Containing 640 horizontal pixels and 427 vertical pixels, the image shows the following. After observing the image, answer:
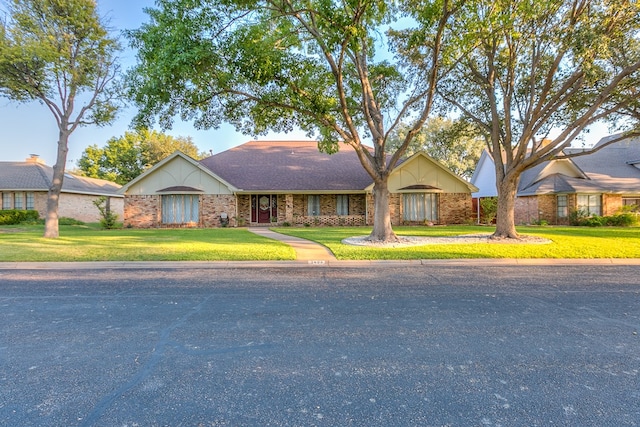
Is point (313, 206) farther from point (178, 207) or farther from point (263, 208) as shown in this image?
point (178, 207)

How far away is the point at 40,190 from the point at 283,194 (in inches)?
750

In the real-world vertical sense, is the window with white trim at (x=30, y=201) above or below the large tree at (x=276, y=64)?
below

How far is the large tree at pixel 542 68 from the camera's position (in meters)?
10.2

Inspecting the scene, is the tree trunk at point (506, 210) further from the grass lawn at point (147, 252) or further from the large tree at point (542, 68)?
the grass lawn at point (147, 252)

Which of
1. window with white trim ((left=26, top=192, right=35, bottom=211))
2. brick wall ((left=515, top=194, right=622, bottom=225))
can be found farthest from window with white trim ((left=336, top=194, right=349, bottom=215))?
window with white trim ((left=26, top=192, right=35, bottom=211))

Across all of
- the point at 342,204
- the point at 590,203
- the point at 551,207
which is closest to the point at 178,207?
the point at 342,204

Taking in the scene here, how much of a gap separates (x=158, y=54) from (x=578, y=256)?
44.1ft

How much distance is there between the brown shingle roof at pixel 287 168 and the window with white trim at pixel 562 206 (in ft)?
43.8

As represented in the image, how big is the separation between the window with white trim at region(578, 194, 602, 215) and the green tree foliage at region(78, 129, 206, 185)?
41.6m

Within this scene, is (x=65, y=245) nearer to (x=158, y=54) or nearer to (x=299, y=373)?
(x=158, y=54)

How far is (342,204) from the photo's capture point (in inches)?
921

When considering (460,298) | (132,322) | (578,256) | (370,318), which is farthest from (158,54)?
(578,256)

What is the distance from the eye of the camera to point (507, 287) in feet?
21.7

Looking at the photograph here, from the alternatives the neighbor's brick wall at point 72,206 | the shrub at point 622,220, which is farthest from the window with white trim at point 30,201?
the shrub at point 622,220
